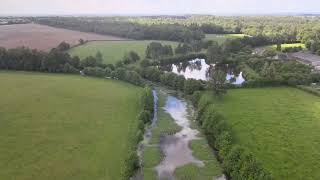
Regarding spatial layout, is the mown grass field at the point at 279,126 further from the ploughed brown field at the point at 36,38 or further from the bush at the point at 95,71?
the ploughed brown field at the point at 36,38

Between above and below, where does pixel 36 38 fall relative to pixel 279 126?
above

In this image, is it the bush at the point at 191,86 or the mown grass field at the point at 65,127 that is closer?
the mown grass field at the point at 65,127

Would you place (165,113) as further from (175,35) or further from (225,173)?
(175,35)

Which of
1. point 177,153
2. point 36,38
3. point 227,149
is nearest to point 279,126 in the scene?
point 227,149


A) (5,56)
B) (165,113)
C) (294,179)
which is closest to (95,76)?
(5,56)

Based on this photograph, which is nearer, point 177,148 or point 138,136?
point 177,148

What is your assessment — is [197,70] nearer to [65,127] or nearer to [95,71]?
[95,71]

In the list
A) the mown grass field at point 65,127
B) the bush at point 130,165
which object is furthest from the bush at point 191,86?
the bush at point 130,165
